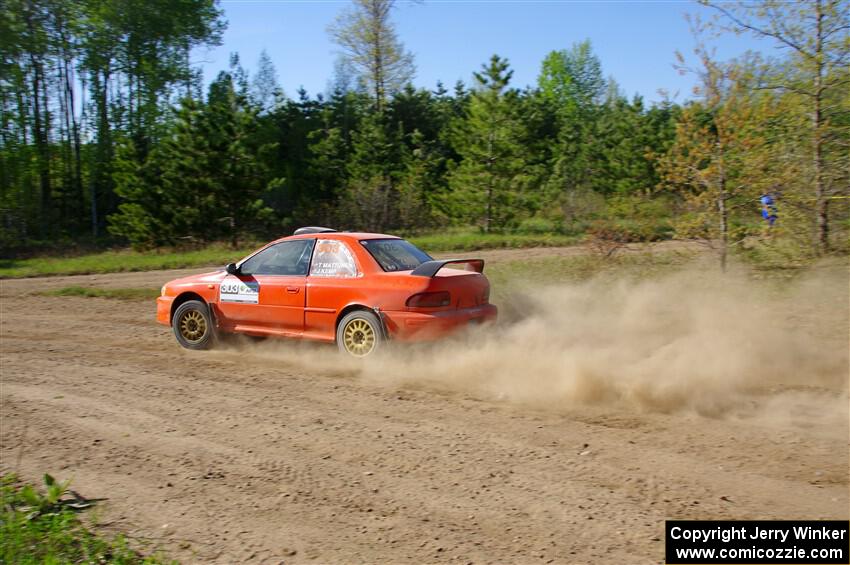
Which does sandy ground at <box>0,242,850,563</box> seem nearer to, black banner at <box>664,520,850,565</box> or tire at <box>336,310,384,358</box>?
black banner at <box>664,520,850,565</box>

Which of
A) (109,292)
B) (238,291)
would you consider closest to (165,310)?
(238,291)

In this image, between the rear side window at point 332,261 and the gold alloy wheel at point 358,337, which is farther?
the rear side window at point 332,261

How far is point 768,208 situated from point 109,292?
559 inches

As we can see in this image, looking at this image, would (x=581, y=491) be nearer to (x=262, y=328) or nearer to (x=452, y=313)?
(x=452, y=313)

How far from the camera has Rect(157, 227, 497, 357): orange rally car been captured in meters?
8.02

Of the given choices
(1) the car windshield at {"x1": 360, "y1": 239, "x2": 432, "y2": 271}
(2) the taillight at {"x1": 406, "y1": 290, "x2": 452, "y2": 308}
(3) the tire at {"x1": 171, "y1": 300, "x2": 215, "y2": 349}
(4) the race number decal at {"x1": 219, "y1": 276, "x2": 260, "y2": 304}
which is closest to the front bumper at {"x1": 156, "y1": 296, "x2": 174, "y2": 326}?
(3) the tire at {"x1": 171, "y1": 300, "x2": 215, "y2": 349}

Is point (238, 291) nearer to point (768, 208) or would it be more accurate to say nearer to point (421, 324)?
point (421, 324)

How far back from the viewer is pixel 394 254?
8812 mm

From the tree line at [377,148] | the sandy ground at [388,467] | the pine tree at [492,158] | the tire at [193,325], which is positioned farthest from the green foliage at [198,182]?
the sandy ground at [388,467]

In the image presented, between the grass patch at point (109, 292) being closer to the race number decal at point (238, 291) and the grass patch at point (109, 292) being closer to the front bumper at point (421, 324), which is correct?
the race number decal at point (238, 291)

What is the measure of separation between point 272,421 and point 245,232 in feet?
87.0

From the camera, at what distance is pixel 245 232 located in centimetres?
3159

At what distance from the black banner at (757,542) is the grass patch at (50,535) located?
2.95m

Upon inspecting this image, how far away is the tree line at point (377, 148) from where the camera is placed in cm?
1188
